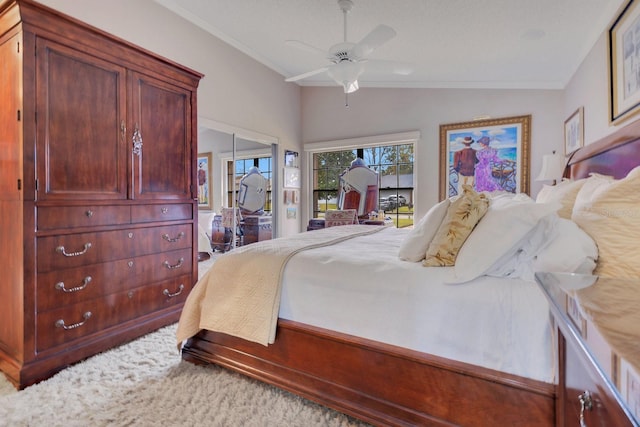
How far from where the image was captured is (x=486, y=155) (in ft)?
13.9

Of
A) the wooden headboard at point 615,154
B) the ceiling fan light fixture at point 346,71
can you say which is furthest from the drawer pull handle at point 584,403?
the ceiling fan light fixture at point 346,71

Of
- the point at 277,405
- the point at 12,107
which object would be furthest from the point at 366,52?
the point at 277,405

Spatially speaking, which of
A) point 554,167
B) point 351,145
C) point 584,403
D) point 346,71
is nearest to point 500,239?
point 584,403

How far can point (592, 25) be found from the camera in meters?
2.56

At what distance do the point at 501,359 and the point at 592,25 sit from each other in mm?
2933

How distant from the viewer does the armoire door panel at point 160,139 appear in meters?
2.28

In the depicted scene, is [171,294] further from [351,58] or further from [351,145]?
[351,145]

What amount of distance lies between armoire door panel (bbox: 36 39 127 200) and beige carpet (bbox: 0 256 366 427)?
105 centimetres

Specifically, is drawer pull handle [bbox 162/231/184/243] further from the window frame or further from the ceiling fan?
the window frame

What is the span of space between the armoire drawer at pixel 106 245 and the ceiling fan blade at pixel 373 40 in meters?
2.08

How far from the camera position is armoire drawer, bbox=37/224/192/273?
181cm

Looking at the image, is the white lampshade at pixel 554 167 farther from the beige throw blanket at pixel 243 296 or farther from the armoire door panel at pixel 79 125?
the armoire door panel at pixel 79 125

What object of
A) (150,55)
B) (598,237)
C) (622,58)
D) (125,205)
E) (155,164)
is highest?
(150,55)

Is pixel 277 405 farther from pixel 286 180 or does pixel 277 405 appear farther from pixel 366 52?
pixel 286 180
